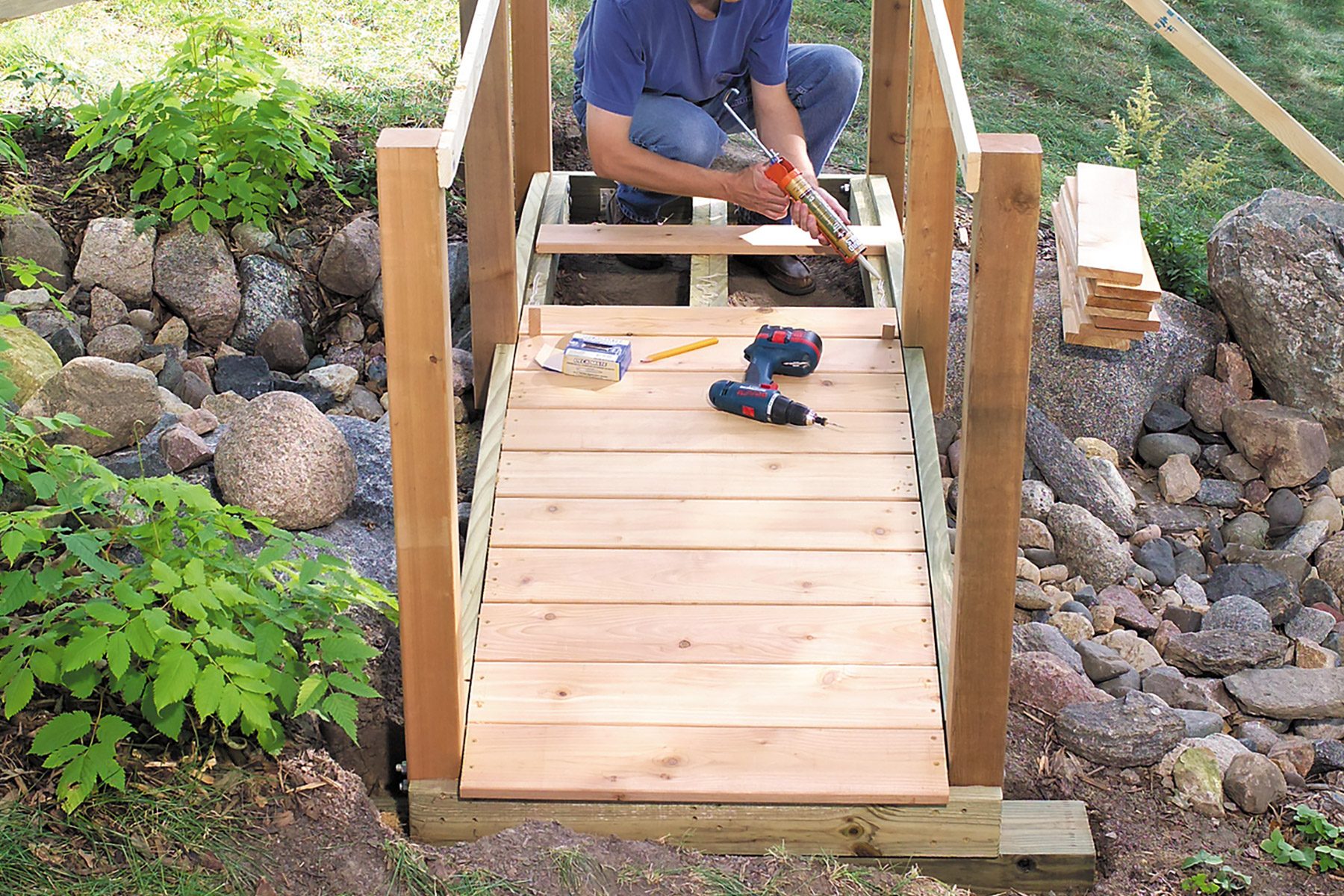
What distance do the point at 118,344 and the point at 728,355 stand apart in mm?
1803

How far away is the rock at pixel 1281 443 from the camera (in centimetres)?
419

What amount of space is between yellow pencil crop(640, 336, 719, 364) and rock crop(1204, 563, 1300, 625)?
1544mm

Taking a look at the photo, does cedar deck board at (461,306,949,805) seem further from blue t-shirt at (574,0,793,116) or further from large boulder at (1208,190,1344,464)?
large boulder at (1208,190,1344,464)

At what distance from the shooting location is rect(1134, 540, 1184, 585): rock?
3811 millimetres

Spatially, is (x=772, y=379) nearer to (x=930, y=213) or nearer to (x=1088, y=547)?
(x=930, y=213)

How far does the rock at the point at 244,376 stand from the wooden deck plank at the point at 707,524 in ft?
4.21

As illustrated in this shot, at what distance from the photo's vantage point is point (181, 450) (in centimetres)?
337

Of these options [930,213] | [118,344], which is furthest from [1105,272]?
[118,344]

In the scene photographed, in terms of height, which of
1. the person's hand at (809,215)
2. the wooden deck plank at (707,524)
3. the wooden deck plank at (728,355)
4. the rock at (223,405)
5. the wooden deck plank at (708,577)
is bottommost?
the rock at (223,405)

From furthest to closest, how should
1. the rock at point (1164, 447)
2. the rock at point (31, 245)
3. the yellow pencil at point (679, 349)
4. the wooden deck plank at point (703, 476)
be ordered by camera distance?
the rock at point (1164, 447) → the rock at point (31, 245) → the yellow pencil at point (679, 349) → the wooden deck plank at point (703, 476)

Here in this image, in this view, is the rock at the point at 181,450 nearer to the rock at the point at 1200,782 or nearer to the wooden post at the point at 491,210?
the wooden post at the point at 491,210

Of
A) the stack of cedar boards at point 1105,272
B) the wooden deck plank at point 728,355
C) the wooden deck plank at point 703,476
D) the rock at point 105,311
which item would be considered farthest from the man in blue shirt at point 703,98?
the rock at point 105,311

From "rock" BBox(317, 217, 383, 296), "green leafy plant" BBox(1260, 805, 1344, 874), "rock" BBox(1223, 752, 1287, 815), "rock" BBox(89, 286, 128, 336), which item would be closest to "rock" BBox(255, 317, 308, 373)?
"rock" BBox(317, 217, 383, 296)

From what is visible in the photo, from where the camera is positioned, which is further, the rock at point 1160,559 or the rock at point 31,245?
the rock at point 31,245
